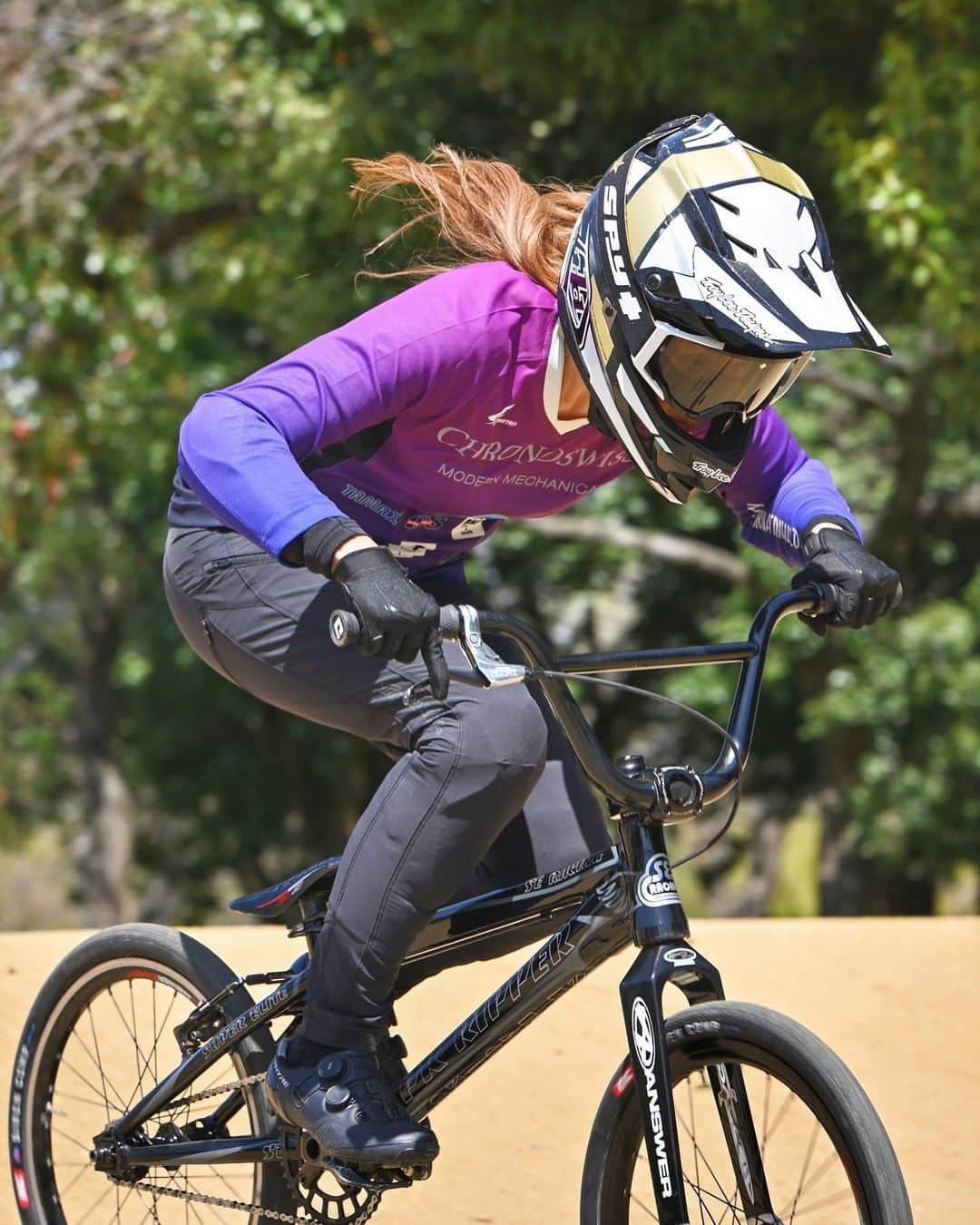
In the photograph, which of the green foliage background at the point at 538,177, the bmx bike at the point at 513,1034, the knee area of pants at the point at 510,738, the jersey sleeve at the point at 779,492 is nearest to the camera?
the bmx bike at the point at 513,1034

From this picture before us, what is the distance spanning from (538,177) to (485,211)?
6.38 m

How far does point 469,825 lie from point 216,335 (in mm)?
10819

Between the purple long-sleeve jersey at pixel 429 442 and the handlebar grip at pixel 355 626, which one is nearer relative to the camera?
the handlebar grip at pixel 355 626

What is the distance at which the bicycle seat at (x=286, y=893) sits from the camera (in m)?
2.92

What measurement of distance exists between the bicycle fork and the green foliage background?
583 centimetres

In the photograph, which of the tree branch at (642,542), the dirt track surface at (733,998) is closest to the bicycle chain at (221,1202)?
the dirt track surface at (733,998)

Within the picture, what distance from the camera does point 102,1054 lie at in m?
3.49

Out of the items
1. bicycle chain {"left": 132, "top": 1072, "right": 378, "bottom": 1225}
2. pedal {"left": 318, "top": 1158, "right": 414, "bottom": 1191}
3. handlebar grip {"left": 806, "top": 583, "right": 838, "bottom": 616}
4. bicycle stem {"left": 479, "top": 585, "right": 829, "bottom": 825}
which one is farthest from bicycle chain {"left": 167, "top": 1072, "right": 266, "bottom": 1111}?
handlebar grip {"left": 806, "top": 583, "right": 838, "bottom": 616}

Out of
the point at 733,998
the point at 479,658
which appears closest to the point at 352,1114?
the point at 479,658

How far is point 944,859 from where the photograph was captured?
37.7 ft

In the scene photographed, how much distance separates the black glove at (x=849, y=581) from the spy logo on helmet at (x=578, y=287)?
0.56 m

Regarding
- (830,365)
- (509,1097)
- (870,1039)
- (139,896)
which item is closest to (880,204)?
(830,365)

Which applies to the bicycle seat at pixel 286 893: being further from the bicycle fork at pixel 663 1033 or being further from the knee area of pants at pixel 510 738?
the bicycle fork at pixel 663 1033

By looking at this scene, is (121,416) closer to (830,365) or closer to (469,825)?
(830,365)
